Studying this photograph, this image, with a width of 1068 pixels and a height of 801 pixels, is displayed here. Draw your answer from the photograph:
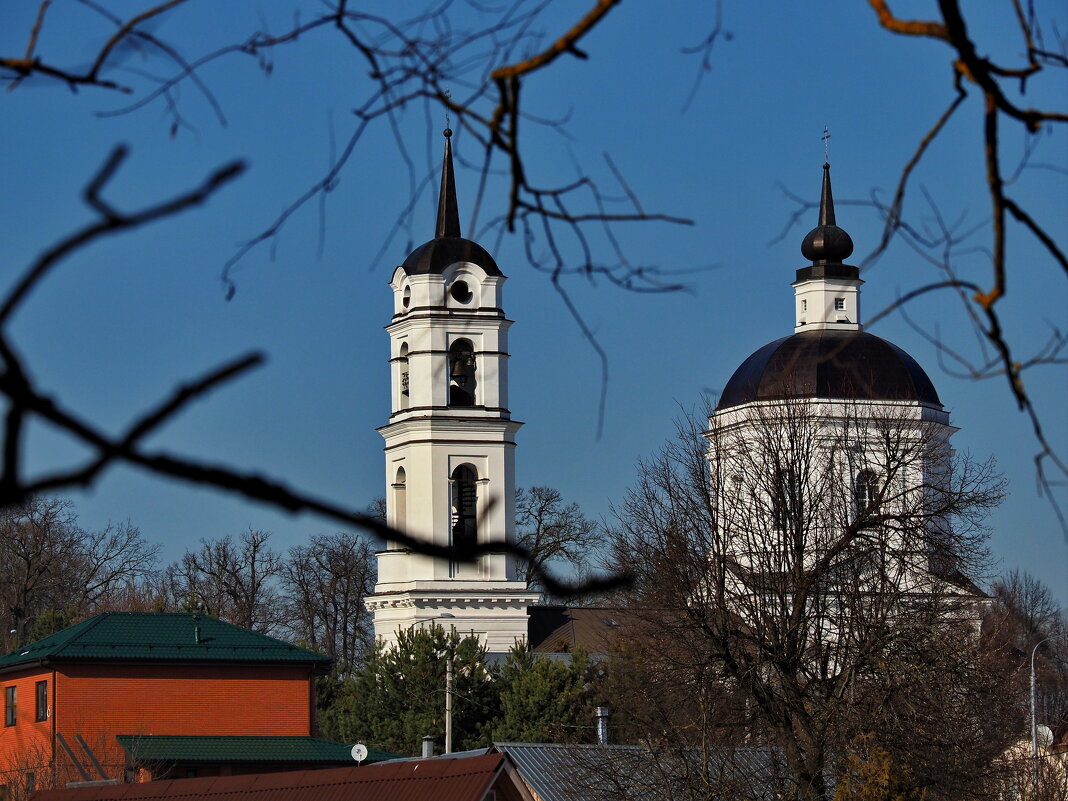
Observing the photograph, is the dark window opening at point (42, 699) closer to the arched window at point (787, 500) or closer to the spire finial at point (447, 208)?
the arched window at point (787, 500)

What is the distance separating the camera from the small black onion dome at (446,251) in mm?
65312

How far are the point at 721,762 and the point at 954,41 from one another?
82.2 ft

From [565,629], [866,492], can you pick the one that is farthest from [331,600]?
[866,492]

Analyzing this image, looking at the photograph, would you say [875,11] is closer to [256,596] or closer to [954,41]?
[954,41]

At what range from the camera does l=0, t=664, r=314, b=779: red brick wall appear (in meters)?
42.8

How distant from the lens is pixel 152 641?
147ft

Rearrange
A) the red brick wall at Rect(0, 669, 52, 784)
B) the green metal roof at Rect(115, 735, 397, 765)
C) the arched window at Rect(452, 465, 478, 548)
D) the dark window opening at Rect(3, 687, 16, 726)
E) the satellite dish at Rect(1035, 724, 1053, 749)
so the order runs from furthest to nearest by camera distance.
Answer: the arched window at Rect(452, 465, 478, 548) < the satellite dish at Rect(1035, 724, 1053, 749) < the dark window opening at Rect(3, 687, 16, 726) < the green metal roof at Rect(115, 735, 397, 765) < the red brick wall at Rect(0, 669, 52, 784)

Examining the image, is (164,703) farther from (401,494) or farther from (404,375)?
(404,375)

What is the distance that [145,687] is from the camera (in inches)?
1725

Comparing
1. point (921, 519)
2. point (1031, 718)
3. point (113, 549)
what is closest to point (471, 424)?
point (113, 549)

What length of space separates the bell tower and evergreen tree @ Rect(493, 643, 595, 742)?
39.3ft

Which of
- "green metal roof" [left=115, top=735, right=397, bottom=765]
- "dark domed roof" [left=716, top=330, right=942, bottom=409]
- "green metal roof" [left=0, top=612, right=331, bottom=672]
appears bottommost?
"green metal roof" [left=115, top=735, right=397, bottom=765]

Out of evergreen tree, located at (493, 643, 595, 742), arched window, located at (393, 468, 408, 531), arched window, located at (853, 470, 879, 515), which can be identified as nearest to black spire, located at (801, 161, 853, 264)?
arched window, located at (393, 468, 408, 531)

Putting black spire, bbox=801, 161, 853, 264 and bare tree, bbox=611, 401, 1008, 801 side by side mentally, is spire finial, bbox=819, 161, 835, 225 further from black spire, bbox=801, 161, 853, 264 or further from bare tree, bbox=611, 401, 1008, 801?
bare tree, bbox=611, 401, 1008, 801
